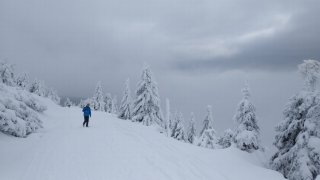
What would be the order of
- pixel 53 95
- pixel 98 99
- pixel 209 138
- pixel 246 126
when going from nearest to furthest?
pixel 246 126 → pixel 209 138 → pixel 98 99 → pixel 53 95

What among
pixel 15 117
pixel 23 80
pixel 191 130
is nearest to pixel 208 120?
pixel 191 130

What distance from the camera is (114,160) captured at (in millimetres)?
14930

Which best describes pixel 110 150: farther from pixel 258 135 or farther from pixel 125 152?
pixel 258 135

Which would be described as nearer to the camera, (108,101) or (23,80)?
(23,80)

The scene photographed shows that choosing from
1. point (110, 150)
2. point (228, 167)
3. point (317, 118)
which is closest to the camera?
point (228, 167)

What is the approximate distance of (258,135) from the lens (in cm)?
2528

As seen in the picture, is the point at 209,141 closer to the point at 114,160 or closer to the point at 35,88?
the point at 114,160

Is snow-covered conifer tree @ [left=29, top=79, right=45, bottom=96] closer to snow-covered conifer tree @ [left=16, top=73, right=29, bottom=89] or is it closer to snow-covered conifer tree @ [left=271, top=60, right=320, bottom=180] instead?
snow-covered conifer tree @ [left=16, top=73, right=29, bottom=89]

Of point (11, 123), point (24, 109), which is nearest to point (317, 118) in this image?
point (11, 123)

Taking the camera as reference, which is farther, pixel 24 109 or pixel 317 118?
pixel 24 109

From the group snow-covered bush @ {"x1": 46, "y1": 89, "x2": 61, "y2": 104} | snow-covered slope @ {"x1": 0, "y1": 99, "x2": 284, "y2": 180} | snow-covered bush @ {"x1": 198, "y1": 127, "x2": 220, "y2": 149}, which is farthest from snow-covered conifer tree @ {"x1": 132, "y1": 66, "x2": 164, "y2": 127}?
snow-covered bush @ {"x1": 46, "y1": 89, "x2": 61, "y2": 104}

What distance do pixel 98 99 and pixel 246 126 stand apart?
75.5 m

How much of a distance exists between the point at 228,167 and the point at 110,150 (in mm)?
6283

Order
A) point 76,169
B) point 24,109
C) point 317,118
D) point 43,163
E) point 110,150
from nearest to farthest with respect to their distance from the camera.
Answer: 1. point 76,169
2. point 43,163
3. point 110,150
4. point 317,118
5. point 24,109
